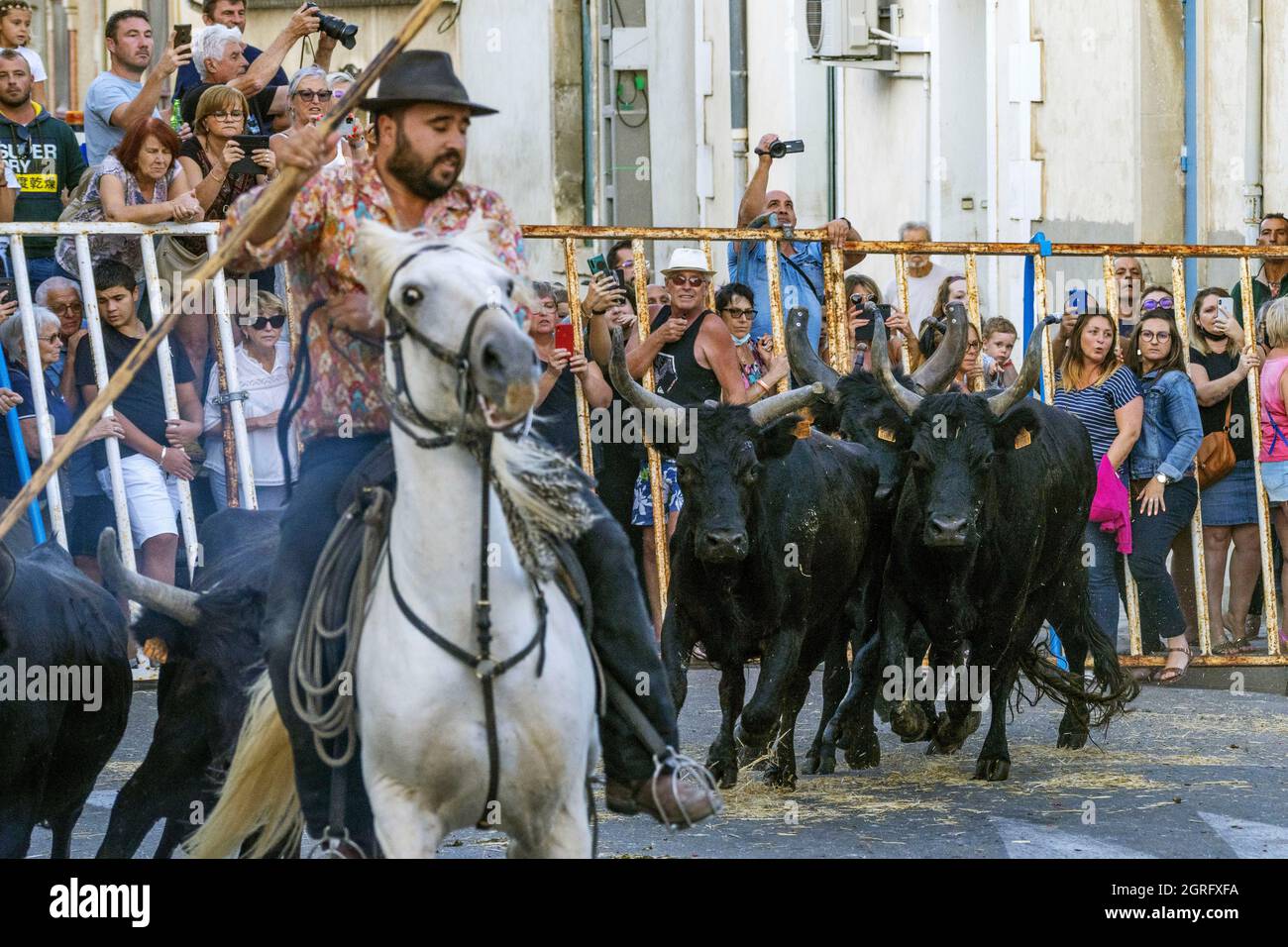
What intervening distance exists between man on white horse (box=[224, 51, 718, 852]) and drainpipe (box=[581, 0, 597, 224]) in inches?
854

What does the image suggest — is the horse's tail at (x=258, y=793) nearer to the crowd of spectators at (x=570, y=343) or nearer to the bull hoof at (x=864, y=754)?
the bull hoof at (x=864, y=754)

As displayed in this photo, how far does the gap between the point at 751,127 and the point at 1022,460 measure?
1587cm

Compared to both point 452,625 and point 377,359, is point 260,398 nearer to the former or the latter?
point 377,359

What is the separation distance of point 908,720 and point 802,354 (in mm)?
2168

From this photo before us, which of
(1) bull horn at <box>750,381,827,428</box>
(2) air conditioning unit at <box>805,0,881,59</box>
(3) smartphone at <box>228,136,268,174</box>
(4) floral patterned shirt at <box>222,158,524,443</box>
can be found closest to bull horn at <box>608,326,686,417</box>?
(1) bull horn at <box>750,381,827,428</box>

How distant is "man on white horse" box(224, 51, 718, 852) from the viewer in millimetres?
6301

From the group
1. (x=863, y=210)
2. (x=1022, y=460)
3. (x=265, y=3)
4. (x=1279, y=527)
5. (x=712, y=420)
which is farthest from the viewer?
(x=265, y=3)

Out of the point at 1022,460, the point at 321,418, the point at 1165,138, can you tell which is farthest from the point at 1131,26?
the point at 321,418

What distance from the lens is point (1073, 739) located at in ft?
37.5
